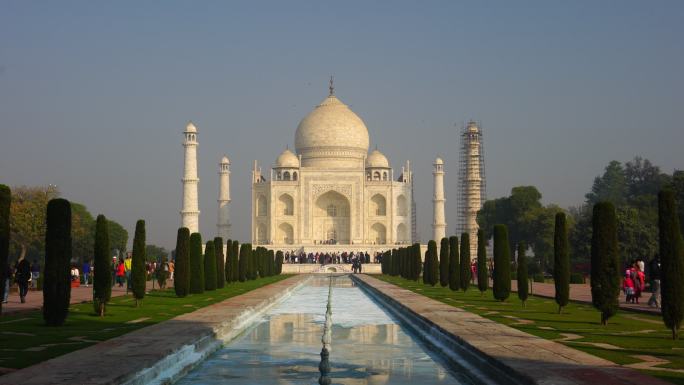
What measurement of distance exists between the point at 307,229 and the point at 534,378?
48.5m

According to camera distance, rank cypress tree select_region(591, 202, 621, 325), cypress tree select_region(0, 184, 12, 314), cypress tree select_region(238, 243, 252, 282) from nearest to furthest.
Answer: cypress tree select_region(0, 184, 12, 314)
cypress tree select_region(591, 202, 621, 325)
cypress tree select_region(238, 243, 252, 282)

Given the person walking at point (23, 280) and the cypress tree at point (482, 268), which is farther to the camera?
the cypress tree at point (482, 268)

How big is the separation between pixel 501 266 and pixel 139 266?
22.6ft

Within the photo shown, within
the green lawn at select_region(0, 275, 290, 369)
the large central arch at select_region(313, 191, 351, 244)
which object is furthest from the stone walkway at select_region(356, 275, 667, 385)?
the large central arch at select_region(313, 191, 351, 244)

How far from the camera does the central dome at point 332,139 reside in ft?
188

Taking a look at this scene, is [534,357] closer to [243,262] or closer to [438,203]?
[243,262]

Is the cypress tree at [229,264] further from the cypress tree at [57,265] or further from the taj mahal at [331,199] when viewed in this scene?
the taj mahal at [331,199]

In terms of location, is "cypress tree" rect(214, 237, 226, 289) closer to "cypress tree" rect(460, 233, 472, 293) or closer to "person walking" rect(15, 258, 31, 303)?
"cypress tree" rect(460, 233, 472, 293)

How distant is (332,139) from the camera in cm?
5744

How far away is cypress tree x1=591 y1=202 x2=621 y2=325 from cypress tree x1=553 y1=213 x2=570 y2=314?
192cm

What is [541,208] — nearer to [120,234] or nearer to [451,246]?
[120,234]

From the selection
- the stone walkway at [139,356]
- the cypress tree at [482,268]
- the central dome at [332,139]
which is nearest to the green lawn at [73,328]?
the stone walkway at [139,356]

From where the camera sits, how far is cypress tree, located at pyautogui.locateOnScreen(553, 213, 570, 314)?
13.8m

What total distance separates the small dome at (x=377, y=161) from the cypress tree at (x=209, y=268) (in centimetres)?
3579
